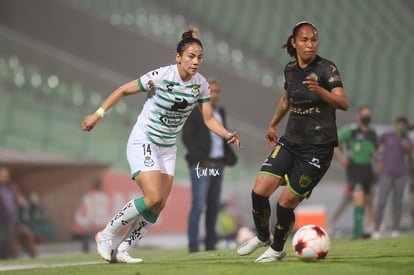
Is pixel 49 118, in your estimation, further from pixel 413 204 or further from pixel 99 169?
pixel 413 204

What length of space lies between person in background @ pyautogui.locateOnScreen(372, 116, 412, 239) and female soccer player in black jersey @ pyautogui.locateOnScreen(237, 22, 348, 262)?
8.59m

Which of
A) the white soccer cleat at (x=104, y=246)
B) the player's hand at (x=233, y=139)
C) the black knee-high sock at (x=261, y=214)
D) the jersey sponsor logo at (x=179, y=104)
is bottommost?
the white soccer cleat at (x=104, y=246)

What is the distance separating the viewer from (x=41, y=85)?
2177 cm

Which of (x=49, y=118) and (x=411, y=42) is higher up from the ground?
(x=411, y=42)

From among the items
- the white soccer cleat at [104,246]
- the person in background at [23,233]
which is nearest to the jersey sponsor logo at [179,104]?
the white soccer cleat at [104,246]

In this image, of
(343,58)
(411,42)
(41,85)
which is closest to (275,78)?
(343,58)

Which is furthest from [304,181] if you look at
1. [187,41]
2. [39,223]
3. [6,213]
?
[39,223]

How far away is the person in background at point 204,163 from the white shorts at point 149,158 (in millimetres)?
3273

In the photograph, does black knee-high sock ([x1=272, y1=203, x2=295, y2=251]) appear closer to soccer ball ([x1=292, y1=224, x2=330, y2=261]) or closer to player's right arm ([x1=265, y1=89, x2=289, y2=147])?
soccer ball ([x1=292, y1=224, x2=330, y2=261])

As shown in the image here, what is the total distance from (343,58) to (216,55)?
373 cm

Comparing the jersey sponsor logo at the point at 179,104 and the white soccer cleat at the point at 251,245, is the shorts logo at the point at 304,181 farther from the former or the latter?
the jersey sponsor logo at the point at 179,104

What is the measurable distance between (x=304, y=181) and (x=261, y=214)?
0.57m

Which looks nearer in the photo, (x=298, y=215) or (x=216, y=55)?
(x=298, y=215)

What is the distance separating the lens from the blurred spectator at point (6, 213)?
16.5 metres
